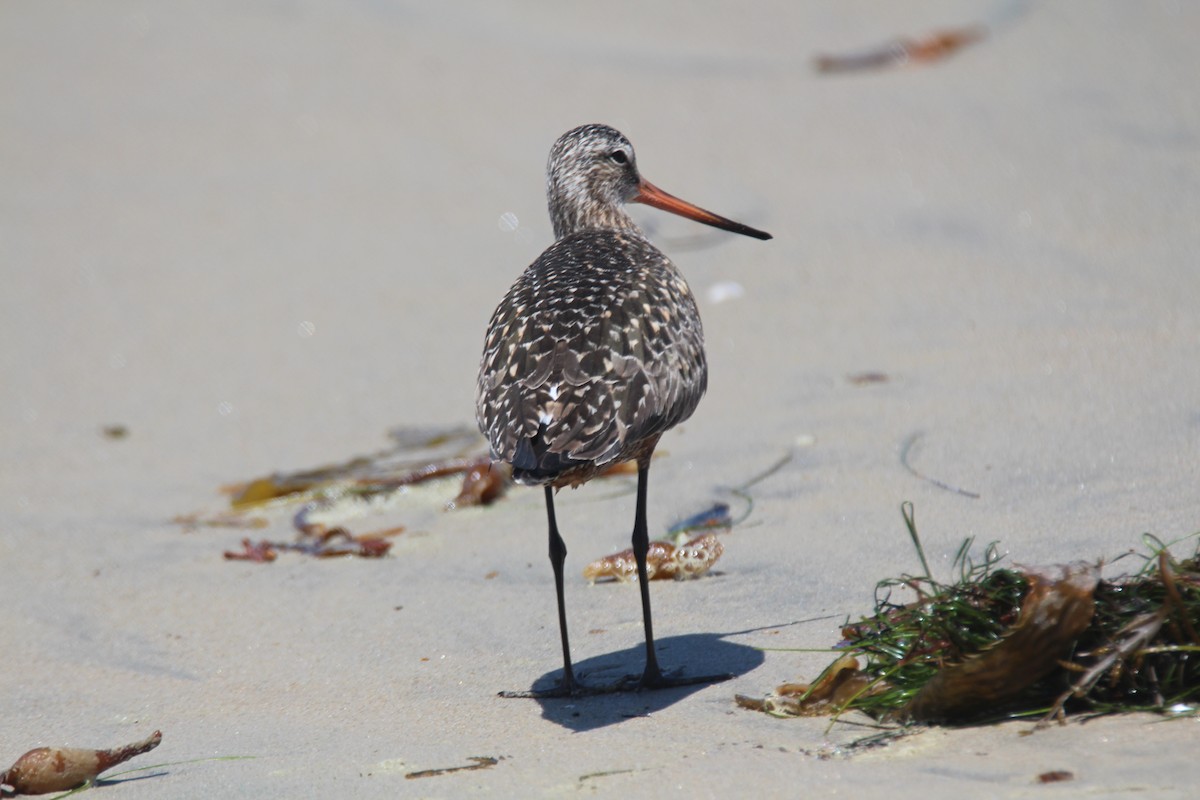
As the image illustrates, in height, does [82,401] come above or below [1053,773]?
above

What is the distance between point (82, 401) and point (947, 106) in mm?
5958

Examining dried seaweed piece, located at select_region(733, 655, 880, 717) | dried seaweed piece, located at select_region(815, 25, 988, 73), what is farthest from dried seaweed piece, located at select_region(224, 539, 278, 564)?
dried seaweed piece, located at select_region(815, 25, 988, 73)

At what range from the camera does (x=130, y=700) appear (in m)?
4.32

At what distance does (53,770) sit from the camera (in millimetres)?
3502

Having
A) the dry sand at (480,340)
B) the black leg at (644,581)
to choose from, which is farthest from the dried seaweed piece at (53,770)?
the black leg at (644,581)

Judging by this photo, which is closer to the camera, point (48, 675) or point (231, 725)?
point (231, 725)

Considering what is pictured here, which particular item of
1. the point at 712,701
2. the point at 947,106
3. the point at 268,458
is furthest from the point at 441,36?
the point at 712,701

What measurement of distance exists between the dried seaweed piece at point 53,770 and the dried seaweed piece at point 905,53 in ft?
26.2

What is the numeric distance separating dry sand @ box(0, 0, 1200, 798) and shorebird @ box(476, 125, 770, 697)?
641mm

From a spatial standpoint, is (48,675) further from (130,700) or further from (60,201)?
(60,201)

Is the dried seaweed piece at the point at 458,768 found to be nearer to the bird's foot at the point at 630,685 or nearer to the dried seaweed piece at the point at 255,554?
the bird's foot at the point at 630,685

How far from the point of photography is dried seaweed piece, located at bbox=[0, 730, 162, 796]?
11.5ft

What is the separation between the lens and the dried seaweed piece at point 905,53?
33.2 feet

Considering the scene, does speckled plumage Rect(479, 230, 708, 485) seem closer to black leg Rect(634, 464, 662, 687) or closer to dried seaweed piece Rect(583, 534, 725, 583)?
black leg Rect(634, 464, 662, 687)
